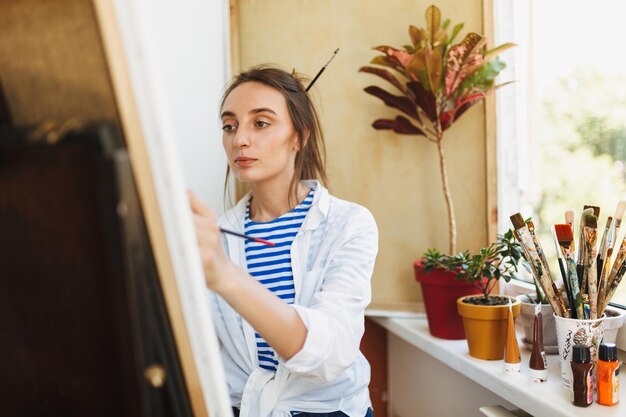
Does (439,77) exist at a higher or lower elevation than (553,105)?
higher

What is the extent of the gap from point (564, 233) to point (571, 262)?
0.06 meters

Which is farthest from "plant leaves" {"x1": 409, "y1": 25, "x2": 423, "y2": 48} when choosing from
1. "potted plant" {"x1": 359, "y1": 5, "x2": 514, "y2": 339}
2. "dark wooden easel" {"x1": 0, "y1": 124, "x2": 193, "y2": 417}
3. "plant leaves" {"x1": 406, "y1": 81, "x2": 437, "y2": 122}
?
"dark wooden easel" {"x1": 0, "y1": 124, "x2": 193, "y2": 417}

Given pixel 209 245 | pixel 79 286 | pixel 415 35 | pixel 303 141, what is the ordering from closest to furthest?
1. pixel 79 286
2. pixel 209 245
3. pixel 303 141
4. pixel 415 35

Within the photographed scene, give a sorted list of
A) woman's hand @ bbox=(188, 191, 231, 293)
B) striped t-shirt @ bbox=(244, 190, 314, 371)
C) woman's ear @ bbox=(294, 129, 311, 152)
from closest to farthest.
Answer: woman's hand @ bbox=(188, 191, 231, 293)
striped t-shirt @ bbox=(244, 190, 314, 371)
woman's ear @ bbox=(294, 129, 311, 152)

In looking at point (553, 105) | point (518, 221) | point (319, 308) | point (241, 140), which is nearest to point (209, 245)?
point (319, 308)

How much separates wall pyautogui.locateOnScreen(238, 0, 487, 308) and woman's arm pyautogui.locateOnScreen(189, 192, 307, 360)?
875 mm

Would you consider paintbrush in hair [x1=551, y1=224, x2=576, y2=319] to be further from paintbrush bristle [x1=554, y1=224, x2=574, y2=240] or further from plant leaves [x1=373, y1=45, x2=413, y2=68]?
plant leaves [x1=373, y1=45, x2=413, y2=68]

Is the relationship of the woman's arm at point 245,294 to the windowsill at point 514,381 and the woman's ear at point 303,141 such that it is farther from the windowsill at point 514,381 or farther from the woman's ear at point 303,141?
the woman's ear at point 303,141

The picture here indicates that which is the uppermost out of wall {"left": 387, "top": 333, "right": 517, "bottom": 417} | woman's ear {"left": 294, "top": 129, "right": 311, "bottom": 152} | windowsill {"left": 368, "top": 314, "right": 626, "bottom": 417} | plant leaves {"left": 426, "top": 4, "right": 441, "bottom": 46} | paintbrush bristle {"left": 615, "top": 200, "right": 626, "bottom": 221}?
plant leaves {"left": 426, "top": 4, "right": 441, "bottom": 46}

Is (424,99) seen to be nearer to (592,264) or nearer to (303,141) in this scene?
(303,141)

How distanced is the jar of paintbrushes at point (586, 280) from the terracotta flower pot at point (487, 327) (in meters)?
0.13

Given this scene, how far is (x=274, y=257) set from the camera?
46.3 inches

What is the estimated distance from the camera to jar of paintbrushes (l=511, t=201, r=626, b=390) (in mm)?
969

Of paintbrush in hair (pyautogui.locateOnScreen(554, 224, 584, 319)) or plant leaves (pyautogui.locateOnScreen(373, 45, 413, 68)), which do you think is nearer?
paintbrush in hair (pyautogui.locateOnScreen(554, 224, 584, 319))
